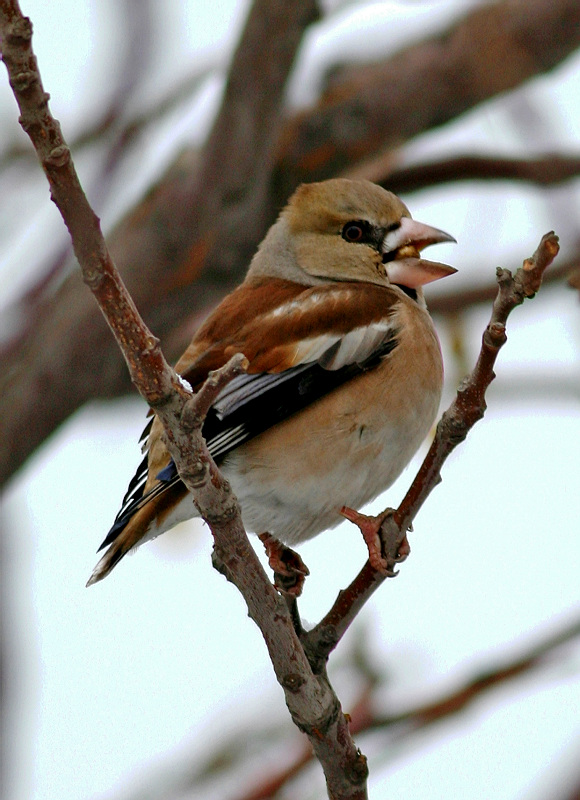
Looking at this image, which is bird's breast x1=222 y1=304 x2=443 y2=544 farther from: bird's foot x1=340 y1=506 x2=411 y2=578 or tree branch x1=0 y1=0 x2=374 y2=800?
tree branch x1=0 y1=0 x2=374 y2=800

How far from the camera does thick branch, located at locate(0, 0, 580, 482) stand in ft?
18.7

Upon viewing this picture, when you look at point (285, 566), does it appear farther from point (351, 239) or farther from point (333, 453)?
point (351, 239)

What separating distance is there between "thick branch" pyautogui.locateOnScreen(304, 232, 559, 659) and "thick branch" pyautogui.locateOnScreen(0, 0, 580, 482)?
8.86ft

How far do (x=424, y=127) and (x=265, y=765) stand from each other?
4018mm

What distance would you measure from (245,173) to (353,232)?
1009 mm

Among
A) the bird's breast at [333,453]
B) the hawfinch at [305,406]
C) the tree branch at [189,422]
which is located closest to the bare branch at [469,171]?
the hawfinch at [305,406]

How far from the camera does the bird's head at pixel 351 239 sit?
4.77m

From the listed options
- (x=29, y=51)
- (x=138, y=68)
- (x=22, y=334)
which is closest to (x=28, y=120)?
(x=29, y=51)

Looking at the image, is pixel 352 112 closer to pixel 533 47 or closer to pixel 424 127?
pixel 424 127

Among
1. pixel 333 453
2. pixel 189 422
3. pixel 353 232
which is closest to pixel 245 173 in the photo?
pixel 353 232

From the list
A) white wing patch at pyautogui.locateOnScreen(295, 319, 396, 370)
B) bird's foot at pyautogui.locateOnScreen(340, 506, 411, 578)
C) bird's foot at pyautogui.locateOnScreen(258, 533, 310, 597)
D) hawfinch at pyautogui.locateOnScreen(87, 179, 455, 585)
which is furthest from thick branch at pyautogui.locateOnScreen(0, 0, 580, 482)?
bird's foot at pyautogui.locateOnScreen(340, 506, 411, 578)

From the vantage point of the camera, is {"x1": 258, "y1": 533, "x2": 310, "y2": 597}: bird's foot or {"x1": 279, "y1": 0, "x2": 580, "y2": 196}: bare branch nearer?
{"x1": 258, "y1": 533, "x2": 310, "y2": 597}: bird's foot

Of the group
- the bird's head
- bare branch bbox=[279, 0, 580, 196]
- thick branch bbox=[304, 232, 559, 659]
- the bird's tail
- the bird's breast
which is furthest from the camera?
bare branch bbox=[279, 0, 580, 196]

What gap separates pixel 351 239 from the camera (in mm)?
4957
